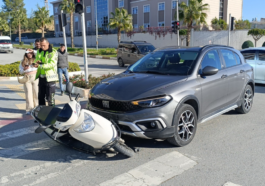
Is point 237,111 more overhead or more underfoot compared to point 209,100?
more underfoot

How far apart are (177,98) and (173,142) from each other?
737 millimetres

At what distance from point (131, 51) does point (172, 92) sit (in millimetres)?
14923

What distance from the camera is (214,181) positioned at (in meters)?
3.51

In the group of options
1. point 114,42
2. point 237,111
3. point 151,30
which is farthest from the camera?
point 114,42

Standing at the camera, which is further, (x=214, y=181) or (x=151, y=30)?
(x=151, y=30)

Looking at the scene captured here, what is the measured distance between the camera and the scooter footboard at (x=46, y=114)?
3.94 metres

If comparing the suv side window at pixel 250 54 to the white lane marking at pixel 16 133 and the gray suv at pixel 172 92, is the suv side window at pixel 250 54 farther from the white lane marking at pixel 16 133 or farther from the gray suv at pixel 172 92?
the white lane marking at pixel 16 133

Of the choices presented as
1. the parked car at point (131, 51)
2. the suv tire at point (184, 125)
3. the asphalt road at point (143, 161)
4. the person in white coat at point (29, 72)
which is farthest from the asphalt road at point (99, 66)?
the suv tire at point (184, 125)

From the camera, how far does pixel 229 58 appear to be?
614 centimetres

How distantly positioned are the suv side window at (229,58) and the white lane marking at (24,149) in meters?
3.92

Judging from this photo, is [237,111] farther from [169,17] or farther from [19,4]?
[19,4]

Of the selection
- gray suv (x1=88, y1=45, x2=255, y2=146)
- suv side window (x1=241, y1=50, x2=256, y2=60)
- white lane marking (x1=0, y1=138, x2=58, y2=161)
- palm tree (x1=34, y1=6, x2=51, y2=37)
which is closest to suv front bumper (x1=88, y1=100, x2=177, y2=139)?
gray suv (x1=88, y1=45, x2=255, y2=146)

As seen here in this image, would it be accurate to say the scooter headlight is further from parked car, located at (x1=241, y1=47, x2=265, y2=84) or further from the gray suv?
parked car, located at (x1=241, y1=47, x2=265, y2=84)

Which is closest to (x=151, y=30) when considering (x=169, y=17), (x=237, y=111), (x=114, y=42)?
(x=169, y=17)
